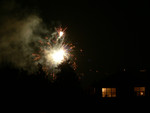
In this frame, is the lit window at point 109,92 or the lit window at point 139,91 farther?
the lit window at point 109,92

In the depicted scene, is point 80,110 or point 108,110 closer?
point 80,110

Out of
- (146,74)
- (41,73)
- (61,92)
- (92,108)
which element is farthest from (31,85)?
(146,74)

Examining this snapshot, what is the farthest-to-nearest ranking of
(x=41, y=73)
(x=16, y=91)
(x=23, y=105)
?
(x=41, y=73), (x=16, y=91), (x=23, y=105)

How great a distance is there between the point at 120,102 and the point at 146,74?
4939 mm

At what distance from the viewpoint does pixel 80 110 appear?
58.2ft

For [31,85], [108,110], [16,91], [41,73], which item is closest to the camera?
[108,110]

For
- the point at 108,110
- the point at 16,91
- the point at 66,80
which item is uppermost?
the point at 66,80

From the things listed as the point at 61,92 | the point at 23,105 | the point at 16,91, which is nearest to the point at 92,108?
the point at 61,92

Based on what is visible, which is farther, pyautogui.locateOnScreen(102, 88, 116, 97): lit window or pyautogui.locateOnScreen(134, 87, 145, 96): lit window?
pyautogui.locateOnScreen(102, 88, 116, 97): lit window

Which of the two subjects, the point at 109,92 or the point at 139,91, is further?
the point at 109,92

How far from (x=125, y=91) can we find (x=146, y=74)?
→ 11.7 ft

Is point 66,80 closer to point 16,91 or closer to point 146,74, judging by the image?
point 16,91

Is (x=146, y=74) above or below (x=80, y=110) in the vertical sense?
above

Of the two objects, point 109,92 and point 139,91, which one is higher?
point 139,91
